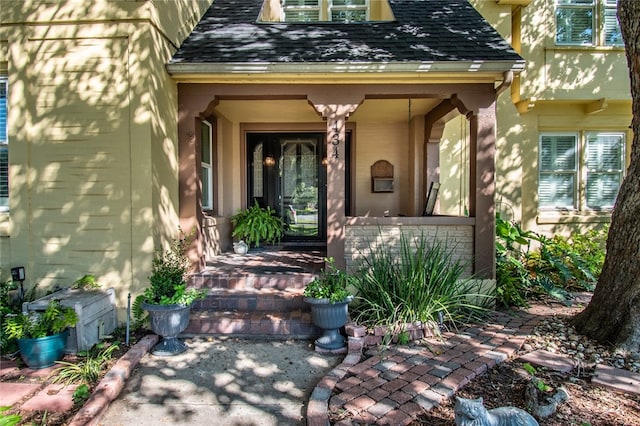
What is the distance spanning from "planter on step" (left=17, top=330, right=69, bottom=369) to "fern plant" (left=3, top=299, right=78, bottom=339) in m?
0.04

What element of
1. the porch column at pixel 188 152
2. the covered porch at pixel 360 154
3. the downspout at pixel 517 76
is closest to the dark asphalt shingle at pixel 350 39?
the covered porch at pixel 360 154

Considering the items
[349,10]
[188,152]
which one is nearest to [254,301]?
[188,152]

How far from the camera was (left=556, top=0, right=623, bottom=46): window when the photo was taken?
6.86m

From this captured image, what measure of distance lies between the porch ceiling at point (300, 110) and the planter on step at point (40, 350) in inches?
149

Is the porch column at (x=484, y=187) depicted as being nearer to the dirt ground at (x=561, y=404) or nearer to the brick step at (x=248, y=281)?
the dirt ground at (x=561, y=404)

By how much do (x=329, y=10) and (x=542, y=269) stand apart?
5.58 m

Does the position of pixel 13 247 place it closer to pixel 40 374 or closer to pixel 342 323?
pixel 40 374

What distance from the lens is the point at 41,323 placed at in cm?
329

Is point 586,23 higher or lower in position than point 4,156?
higher

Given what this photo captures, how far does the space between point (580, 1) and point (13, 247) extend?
9.54m

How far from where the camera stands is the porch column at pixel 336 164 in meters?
4.67

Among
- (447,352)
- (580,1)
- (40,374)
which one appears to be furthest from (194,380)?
(580,1)

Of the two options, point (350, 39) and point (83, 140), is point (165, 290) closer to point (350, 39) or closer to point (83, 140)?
point (83, 140)

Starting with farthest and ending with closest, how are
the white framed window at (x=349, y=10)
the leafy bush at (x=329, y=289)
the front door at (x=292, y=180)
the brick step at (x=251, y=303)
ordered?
the front door at (x=292, y=180), the white framed window at (x=349, y=10), the brick step at (x=251, y=303), the leafy bush at (x=329, y=289)
